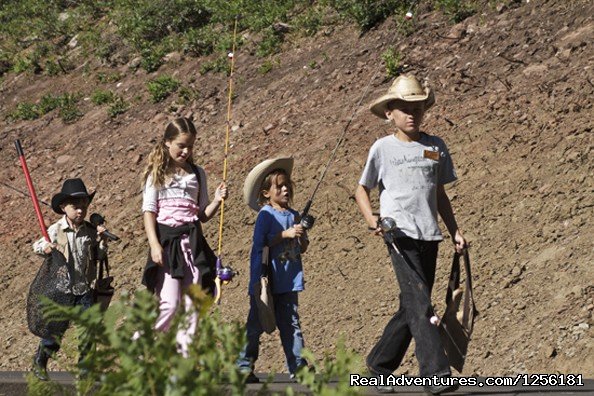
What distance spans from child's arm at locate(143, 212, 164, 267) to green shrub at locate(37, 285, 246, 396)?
3727mm

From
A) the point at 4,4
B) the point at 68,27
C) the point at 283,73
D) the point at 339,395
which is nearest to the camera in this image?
the point at 339,395

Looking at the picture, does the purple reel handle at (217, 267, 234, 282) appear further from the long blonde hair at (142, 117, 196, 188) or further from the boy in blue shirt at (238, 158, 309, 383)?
the long blonde hair at (142, 117, 196, 188)

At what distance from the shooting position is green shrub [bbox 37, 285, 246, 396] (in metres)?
3.33

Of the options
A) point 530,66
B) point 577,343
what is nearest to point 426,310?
point 577,343

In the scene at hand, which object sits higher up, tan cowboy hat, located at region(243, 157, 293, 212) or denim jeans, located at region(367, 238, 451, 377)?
tan cowboy hat, located at region(243, 157, 293, 212)

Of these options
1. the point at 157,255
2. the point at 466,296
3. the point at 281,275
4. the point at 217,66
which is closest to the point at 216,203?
the point at 157,255

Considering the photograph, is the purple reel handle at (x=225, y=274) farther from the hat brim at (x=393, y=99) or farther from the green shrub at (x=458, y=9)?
the green shrub at (x=458, y=9)

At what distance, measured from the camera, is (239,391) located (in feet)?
11.2

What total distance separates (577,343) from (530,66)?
5076 mm

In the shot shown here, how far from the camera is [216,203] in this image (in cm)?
741

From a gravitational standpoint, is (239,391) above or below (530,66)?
above

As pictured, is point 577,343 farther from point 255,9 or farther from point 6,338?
point 255,9

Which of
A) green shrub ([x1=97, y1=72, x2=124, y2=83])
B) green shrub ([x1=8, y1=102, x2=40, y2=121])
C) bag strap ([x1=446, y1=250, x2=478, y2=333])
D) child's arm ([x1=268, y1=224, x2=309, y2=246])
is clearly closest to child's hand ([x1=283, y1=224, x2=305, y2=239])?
child's arm ([x1=268, y1=224, x2=309, y2=246])

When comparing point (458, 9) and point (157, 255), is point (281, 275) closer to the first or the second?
point (157, 255)
